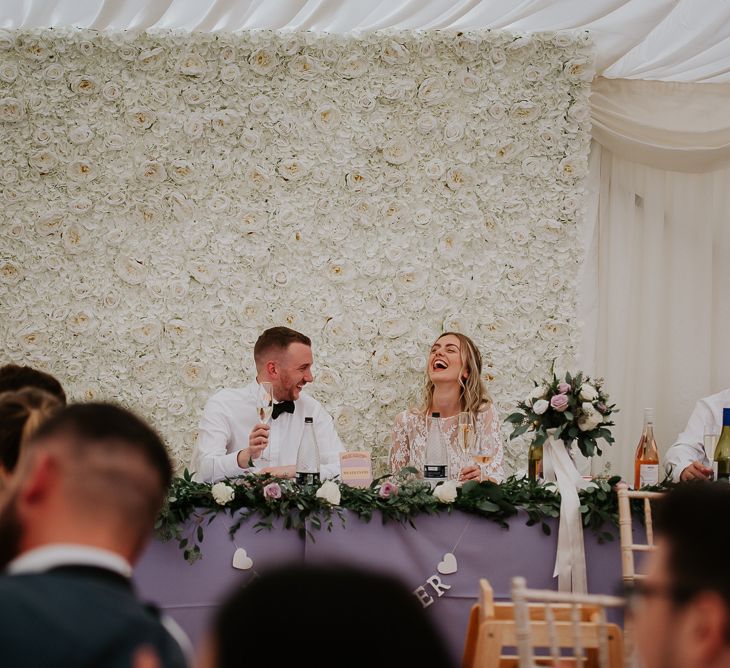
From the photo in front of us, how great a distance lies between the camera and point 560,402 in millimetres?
3750

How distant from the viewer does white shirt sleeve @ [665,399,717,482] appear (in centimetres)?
453

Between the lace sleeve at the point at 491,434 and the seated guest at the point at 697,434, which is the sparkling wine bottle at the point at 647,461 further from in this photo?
the lace sleeve at the point at 491,434

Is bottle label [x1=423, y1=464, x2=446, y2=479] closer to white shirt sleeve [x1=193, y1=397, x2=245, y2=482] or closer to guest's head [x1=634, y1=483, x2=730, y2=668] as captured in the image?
white shirt sleeve [x1=193, y1=397, x2=245, y2=482]

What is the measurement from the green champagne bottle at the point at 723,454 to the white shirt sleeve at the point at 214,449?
1888mm

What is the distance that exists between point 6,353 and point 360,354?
189 centimetres

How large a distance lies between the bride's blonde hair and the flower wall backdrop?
296 mm

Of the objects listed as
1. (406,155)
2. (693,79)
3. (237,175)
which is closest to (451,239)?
(406,155)

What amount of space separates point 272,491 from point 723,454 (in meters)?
2.00

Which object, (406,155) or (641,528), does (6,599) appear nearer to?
(641,528)

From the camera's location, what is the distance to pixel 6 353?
526 centimetres

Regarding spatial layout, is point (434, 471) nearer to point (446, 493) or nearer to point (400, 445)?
point (446, 493)

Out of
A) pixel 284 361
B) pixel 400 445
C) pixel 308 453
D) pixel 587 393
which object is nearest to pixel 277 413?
pixel 284 361

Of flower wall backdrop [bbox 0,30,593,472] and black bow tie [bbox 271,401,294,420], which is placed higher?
flower wall backdrop [bbox 0,30,593,472]

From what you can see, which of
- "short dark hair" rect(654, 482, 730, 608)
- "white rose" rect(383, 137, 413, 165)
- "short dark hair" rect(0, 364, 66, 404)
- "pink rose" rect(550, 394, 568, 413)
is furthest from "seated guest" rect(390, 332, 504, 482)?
"short dark hair" rect(654, 482, 730, 608)
